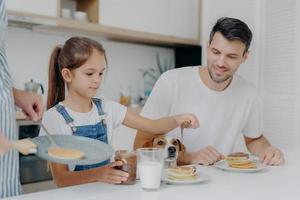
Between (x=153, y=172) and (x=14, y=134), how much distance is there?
43cm

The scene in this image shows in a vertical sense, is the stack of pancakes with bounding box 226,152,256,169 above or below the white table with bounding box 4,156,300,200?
above

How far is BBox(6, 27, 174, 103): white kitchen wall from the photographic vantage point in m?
3.02

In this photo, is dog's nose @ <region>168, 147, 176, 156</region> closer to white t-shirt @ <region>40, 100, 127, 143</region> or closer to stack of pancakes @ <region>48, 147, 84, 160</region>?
white t-shirt @ <region>40, 100, 127, 143</region>

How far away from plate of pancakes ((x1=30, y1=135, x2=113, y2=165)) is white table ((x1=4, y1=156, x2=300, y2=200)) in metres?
0.11

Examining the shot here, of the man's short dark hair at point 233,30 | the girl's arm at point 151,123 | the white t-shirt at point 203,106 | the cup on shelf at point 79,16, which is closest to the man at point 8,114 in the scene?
the girl's arm at point 151,123

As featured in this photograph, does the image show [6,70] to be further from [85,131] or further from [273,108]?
[273,108]

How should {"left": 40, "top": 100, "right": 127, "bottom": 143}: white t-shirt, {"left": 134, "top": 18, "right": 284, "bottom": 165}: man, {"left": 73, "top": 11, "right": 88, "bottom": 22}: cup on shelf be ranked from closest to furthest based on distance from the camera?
{"left": 40, "top": 100, "right": 127, "bottom": 143}: white t-shirt, {"left": 134, "top": 18, "right": 284, "bottom": 165}: man, {"left": 73, "top": 11, "right": 88, "bottom": 22}: cup on shelf

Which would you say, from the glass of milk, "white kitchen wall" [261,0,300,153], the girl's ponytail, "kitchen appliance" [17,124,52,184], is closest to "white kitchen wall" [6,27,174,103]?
"kitchen appliance" [17,124,52,184]

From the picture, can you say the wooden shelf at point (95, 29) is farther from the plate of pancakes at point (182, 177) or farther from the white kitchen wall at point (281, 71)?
the plate of pancakes at point (182, 177)

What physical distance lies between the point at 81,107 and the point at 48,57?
1945 millimetres

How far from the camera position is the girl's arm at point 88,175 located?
112 cm

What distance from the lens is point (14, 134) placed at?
1152 millimetres

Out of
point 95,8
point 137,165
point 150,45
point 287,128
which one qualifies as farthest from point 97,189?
point 150,45

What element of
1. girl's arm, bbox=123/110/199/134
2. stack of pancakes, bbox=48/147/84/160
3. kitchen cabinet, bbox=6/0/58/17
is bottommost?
stack of pancakes, bbox=48/147/84/160
